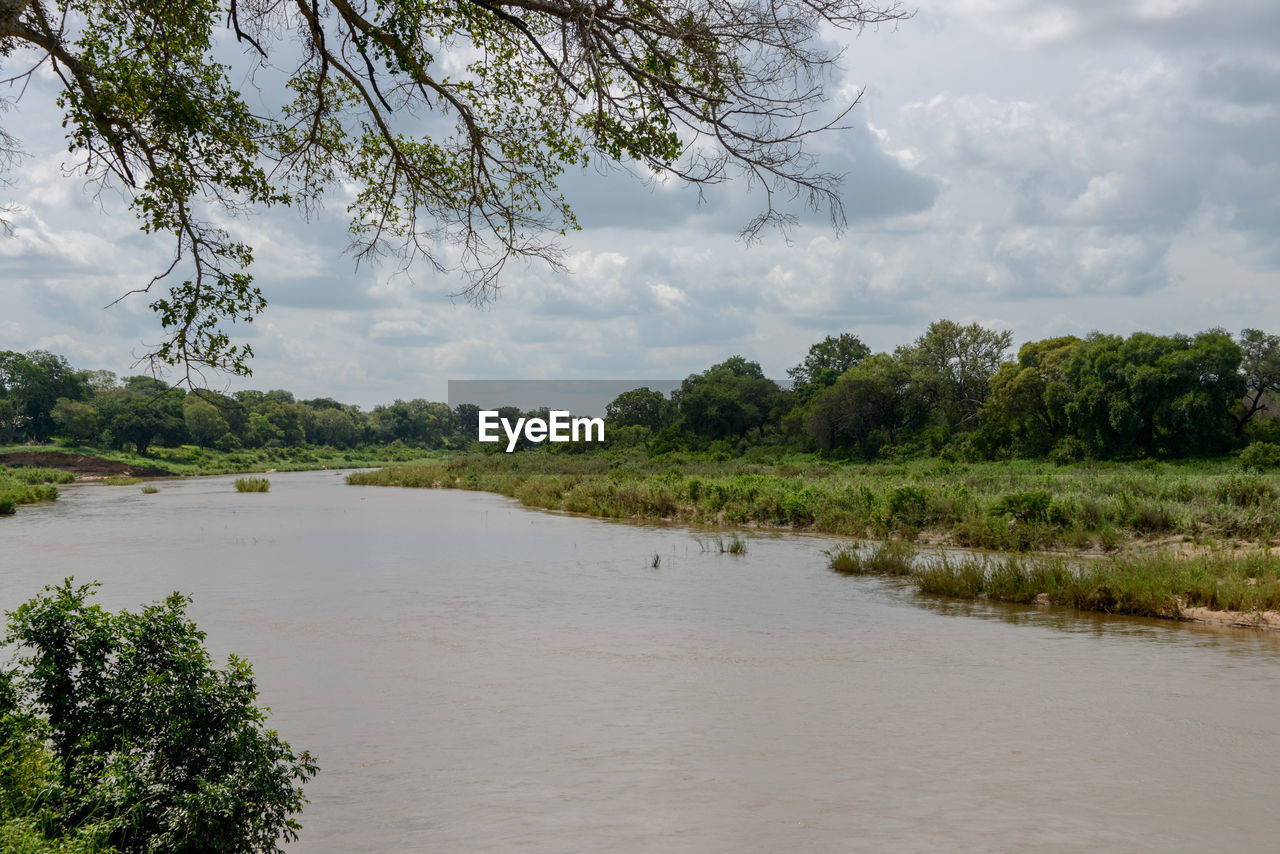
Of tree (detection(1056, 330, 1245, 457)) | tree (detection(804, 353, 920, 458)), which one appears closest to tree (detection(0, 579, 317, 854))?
tree (detection(1056, 330, 1245, 457))

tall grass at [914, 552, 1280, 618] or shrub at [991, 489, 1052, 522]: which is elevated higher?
shrub at [991, 489, 1052, 522]

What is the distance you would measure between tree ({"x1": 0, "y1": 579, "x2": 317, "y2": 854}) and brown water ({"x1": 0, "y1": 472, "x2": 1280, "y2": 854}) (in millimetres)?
1494

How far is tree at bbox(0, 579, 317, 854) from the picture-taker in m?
4.59

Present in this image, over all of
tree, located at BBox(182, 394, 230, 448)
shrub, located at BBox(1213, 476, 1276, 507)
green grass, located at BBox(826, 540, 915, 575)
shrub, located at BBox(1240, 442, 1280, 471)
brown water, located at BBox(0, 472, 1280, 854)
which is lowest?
brown water, located at BBox(0, 472, 1280, 854)

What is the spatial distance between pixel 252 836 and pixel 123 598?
44.3ft

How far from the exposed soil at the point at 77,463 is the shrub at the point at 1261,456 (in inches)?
2950

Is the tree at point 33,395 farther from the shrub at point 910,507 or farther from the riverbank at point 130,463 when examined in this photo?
the shrub at point 910,507

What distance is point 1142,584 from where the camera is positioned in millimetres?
13055

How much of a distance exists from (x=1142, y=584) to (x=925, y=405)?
5013 centimetres

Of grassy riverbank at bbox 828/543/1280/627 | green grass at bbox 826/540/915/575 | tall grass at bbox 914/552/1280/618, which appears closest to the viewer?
grassy riverbank at bbox 828/543/1280/627

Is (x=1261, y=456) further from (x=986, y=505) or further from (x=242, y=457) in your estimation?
(x=242, y=457)

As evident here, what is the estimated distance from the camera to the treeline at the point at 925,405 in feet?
141

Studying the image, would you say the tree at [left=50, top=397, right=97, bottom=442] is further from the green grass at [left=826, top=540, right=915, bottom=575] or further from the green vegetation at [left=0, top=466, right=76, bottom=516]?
the green grass at [left=826, top=540, right=915, bottom=575]

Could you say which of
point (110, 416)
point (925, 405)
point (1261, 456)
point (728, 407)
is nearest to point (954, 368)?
point (925, 405)
